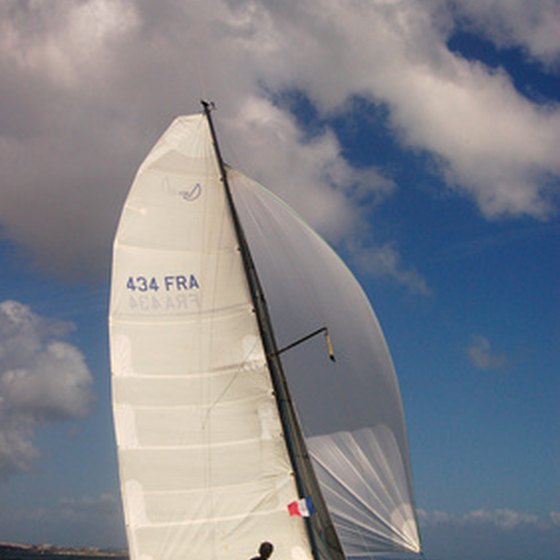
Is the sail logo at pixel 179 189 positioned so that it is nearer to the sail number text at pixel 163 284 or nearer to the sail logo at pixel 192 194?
the sail logo at pixel 192 194

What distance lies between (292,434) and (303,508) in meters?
1.47

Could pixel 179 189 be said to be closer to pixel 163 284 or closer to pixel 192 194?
pixel 192 194

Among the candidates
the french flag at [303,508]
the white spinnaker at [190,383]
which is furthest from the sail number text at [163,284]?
the french flag at [303,508]

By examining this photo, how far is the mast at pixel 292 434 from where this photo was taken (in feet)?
56.9

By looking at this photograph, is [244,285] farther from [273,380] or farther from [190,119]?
[190,119]

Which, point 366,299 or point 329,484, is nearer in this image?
point 329,484

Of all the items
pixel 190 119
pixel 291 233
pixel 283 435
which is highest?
pixel 190 119

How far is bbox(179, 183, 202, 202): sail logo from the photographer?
1881 centimetres

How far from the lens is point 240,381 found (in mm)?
17891

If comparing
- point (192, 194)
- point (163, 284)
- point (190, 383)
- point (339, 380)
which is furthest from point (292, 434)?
point (192, 194)

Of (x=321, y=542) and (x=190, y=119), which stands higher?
(x=190, y=119)

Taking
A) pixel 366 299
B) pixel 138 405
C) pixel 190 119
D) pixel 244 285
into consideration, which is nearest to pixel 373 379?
pixel 366 299

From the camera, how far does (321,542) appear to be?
57.1ft

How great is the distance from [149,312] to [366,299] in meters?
4.56
